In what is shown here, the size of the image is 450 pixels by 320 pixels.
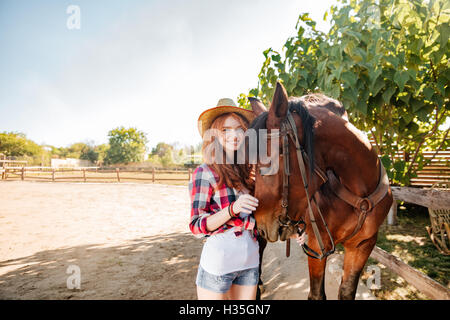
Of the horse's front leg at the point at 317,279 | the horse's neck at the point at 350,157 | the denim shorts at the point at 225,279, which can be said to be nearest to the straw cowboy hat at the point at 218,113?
the horse's neck at the point at 350,157

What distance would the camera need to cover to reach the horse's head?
1334 millimetres

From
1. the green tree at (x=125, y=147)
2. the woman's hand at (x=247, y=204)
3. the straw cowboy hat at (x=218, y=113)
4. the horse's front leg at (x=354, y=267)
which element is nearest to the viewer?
the woman's hand at (x=247, y=204)

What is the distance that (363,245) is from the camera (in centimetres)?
196

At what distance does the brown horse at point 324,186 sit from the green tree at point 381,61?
1.02 m

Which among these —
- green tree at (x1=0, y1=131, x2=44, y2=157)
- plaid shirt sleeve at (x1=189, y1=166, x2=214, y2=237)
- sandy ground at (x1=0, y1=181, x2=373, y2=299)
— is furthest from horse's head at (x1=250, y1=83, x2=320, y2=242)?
green tree at (x1=0, y1=131, x2=44, y2=157)

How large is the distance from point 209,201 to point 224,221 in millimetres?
224

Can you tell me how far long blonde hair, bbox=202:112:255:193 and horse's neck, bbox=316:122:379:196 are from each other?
503mm

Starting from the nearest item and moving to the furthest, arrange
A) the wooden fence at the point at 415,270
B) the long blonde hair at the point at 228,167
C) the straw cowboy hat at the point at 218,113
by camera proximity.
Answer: the long blonde hair at the point at 228,167, the straw cowboy hat at the point at 218,113, the wooden fence at the point at 415,270

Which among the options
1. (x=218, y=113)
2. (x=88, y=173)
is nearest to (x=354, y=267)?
(x=218, y=113)

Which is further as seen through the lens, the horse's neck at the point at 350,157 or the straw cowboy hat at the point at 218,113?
the straw cowboy hat at the point at 218,113

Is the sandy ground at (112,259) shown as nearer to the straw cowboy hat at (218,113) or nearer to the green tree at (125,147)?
the straw cowboy hat at (218,113)

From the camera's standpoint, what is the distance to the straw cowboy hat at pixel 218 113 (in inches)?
68.1
